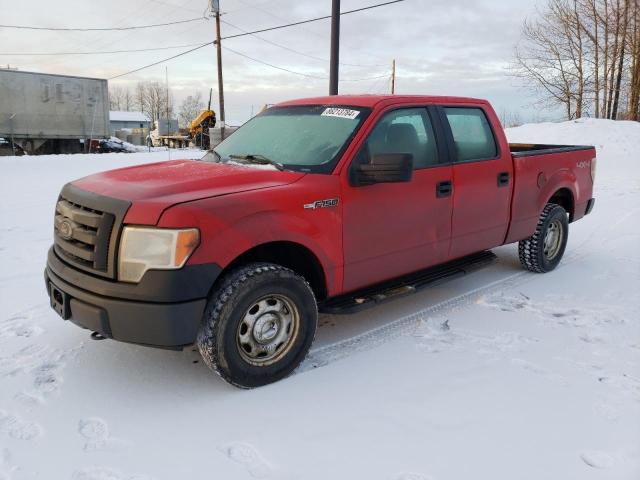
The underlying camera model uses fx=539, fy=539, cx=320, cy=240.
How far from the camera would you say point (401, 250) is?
13.5 feet

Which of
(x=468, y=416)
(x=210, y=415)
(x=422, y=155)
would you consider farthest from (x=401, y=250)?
(x=210, y=415)

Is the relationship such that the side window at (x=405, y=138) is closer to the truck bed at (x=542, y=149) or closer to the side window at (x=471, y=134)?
the side window at (x=471, y=134)

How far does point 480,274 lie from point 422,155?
2139 mm

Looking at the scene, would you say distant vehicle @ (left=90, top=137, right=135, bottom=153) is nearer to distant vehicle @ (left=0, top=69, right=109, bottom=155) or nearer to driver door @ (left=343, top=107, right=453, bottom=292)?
distant vehicle @ (left=0, top=69, right=109, bottom=155)

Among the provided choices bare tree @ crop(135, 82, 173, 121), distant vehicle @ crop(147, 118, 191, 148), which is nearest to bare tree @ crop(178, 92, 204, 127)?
bare tree @ crop(135, 82, 173, 121)

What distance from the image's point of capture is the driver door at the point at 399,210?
3758 mm

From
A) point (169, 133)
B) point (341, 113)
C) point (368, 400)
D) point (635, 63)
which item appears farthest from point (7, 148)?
point (635, 63)

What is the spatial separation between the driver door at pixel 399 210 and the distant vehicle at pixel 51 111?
27.4 metres

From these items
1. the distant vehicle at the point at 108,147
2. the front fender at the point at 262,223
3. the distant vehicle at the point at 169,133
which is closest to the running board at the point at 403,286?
the front fender at the point at 262,223

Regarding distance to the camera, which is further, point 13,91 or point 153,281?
point 13,91

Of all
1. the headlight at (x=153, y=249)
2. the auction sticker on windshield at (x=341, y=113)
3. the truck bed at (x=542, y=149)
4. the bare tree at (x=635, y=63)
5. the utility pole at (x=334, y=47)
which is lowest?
the headlight at (x=153, y=249)

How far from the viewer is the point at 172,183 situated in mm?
3307

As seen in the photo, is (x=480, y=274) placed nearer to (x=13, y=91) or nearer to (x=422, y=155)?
(x=422, y=155)

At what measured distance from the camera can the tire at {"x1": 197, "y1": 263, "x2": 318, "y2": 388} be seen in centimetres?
309
